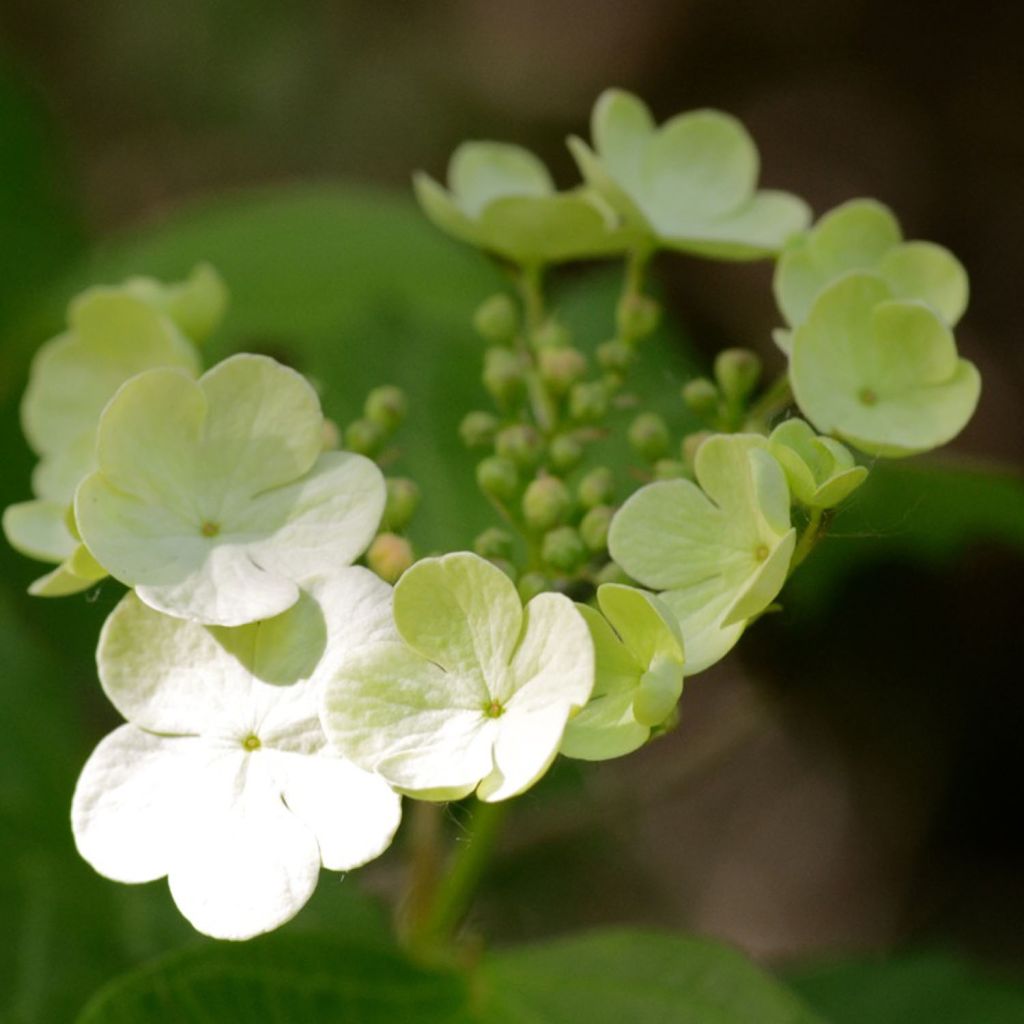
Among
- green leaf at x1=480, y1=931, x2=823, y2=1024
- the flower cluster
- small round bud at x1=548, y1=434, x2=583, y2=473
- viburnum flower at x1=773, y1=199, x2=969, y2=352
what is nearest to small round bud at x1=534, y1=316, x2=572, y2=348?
the flower cluster

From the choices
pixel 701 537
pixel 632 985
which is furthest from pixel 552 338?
pixel 632 985

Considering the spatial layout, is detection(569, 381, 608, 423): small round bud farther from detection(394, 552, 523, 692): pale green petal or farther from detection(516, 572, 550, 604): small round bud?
detection(394, 552, 523, 692): pale green petal

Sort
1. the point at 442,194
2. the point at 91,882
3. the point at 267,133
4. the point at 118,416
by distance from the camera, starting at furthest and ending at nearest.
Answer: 1. the point at 267,133
2. the point at 91,882
3. the point at 442,194
4. the point at 118,416

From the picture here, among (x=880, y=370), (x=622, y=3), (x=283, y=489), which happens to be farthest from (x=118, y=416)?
(x=622, y=3)

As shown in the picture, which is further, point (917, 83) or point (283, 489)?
point (917, 83)

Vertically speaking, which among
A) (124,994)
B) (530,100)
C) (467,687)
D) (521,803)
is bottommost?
(521,803)

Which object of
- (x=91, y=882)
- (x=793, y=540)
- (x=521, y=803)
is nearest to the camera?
(x=793, y=540)

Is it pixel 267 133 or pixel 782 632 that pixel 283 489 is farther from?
pixel 267 133
